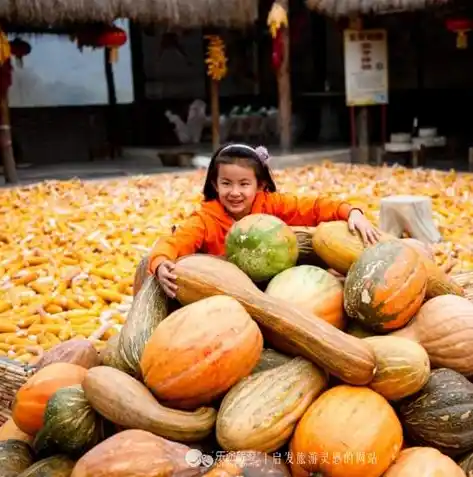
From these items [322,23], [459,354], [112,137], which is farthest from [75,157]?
[459,354]

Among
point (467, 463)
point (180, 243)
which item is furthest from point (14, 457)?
point (467, 463)

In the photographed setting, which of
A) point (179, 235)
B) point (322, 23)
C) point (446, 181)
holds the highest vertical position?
point (322, 23)

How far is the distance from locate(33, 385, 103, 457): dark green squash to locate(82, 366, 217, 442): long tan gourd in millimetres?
58

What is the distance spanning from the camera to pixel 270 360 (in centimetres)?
216

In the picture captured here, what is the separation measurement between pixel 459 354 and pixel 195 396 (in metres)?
0.85

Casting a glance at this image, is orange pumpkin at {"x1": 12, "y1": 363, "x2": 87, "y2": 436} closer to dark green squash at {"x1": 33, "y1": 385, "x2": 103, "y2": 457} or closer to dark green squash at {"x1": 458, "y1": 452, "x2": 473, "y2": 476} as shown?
dark green squash at {"x1": 33, "y1": 385, "x2": 103, "y2": 457}

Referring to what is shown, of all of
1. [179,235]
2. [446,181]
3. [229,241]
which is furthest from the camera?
[446,181]

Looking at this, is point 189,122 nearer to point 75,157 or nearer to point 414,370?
point 75,157

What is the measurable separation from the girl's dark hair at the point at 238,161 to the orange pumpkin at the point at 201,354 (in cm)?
92

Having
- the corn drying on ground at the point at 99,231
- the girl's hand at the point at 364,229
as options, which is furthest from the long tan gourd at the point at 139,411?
the corn drying on ground at the point at 99,231

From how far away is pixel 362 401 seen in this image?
6.43 feet

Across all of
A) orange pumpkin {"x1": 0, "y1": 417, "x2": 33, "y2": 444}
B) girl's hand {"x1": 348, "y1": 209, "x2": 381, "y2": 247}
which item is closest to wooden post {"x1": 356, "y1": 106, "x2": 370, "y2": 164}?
girl's hand {"x1": 348, "y1": 209, "x2": 381, "y2": 247}

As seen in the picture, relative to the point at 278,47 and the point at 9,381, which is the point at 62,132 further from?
the point at 9,381

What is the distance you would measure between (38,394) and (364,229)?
1.29 metres
